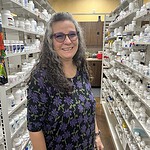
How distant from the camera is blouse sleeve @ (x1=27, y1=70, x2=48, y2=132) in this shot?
0.88 metres

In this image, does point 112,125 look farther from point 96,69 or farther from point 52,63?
point 96,69

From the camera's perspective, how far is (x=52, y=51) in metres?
0.95

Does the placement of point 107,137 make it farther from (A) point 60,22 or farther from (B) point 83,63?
(A) point 60,22

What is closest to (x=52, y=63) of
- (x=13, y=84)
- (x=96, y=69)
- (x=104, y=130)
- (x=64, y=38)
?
(x=64, y=38)

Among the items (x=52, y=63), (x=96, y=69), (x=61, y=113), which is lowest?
(x=96, y=69)

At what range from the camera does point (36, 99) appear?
884mm

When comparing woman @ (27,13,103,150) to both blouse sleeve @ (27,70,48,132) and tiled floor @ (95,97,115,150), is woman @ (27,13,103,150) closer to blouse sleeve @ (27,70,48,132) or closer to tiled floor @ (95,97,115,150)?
blouse sleeve @ (27,70,48,132)

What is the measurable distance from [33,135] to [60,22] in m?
0.71

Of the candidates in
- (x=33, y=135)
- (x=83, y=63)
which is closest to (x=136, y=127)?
(x=83, y=63)

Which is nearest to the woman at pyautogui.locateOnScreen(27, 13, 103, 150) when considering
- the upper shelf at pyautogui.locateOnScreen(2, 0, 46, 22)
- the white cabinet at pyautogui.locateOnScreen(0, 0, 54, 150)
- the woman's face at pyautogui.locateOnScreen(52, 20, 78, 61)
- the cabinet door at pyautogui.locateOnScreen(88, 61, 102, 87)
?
the woman's face at pyautogui.locateOnScreen(52, 20, 78, 61)

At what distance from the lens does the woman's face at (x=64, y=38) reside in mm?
951

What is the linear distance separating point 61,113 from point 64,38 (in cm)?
46

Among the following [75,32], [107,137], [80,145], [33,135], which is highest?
[75,32]

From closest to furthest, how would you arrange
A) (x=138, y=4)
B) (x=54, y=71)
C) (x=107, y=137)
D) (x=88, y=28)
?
(x=54, y=71) → (x=138, y=4) → (x=107, y=137) → (x=88, y=28)
